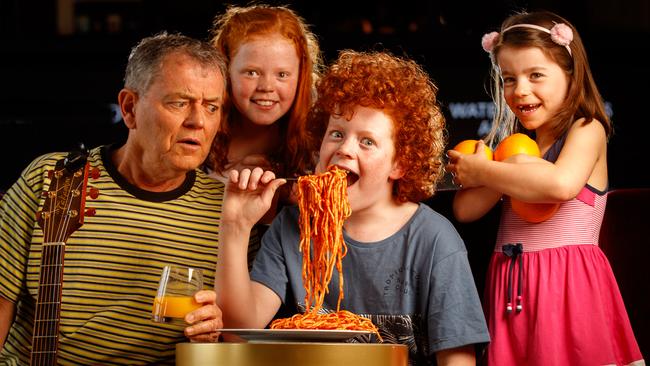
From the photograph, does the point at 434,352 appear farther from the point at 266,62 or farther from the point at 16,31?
the point at 16,31

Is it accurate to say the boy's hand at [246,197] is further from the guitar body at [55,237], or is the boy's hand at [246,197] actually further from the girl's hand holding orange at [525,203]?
the girl's hand holding orange at [525,203]

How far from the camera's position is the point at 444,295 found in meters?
2.92

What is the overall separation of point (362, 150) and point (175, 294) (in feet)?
2.27

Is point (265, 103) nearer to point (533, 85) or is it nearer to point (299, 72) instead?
point (299, 72)

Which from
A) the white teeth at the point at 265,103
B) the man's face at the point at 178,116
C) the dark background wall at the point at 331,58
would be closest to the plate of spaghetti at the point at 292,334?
the man's face at the point at 178,116

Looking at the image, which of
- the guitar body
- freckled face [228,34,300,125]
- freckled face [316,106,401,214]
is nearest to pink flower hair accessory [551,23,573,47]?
freckled face [316,106,401,214]

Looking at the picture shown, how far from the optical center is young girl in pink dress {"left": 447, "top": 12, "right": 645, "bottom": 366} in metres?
3.14

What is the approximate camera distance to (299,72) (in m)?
3.99

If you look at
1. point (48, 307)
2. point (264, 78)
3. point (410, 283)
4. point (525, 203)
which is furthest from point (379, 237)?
point (264, 78)

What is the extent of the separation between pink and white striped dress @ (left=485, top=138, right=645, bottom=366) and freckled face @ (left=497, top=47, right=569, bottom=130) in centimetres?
29

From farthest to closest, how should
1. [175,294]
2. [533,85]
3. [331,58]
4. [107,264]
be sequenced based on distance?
[331,58]
[533,85]
[107,264]
[175,294]

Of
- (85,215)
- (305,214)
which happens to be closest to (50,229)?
(85,215)

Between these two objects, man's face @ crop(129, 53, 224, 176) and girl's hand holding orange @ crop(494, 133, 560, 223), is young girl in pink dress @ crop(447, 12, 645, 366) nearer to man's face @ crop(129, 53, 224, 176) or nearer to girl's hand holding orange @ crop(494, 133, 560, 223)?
girl's hand holding orange @ crop(494, 133, 560, 223)

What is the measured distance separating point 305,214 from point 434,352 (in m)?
0.51
